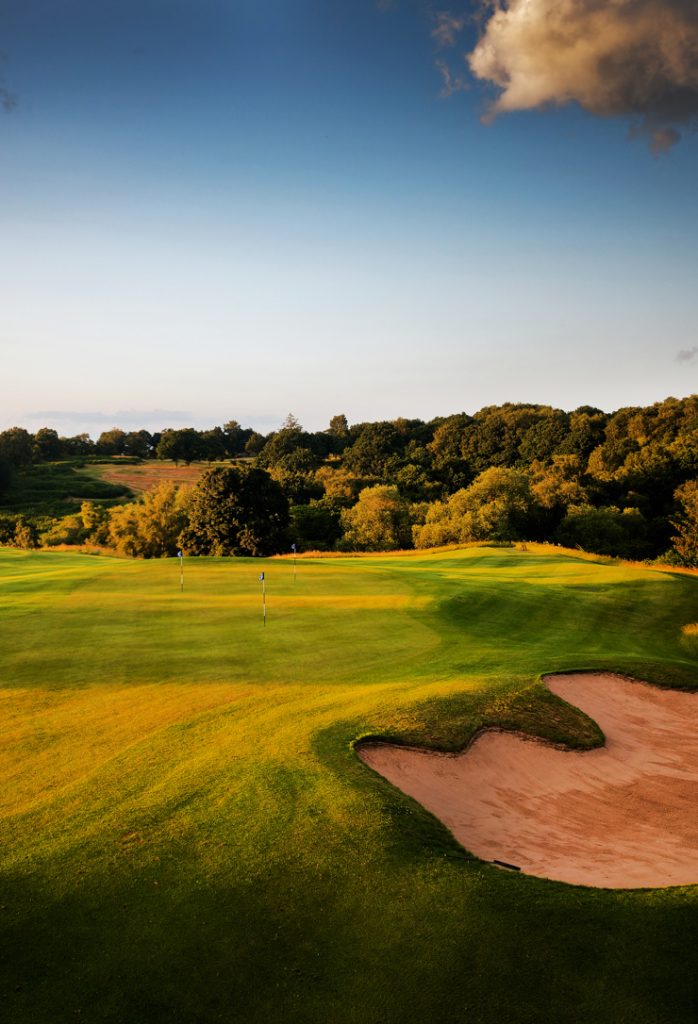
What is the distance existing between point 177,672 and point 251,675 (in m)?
1.75

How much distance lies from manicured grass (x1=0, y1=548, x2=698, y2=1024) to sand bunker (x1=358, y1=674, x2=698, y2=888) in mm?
613

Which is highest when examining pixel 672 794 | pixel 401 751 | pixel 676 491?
pixel 676 491

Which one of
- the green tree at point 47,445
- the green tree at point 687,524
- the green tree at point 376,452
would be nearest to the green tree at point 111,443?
the green tree at point 47,445

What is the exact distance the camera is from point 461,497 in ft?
226

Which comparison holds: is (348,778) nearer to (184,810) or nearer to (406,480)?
(184,810)

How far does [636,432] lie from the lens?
84875 millimetres

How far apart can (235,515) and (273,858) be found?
50046mm

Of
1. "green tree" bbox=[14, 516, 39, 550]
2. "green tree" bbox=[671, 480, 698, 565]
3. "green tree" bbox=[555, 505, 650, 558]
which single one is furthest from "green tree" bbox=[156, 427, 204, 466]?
"green tree" bbox=[671, 480, 698, 565]

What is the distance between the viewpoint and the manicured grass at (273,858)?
535 cm

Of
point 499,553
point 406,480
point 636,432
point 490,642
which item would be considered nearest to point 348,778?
point 490,642

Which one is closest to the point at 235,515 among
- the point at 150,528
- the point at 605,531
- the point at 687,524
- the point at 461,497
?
the point at 150,528

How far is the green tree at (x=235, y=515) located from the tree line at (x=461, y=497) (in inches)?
4.6

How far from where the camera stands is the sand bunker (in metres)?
9.04

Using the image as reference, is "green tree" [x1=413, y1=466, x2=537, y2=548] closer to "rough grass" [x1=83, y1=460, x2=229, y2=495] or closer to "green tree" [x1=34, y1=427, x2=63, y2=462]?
"rough grass" [x1=83, y1=460, x2=229, y2=495]
